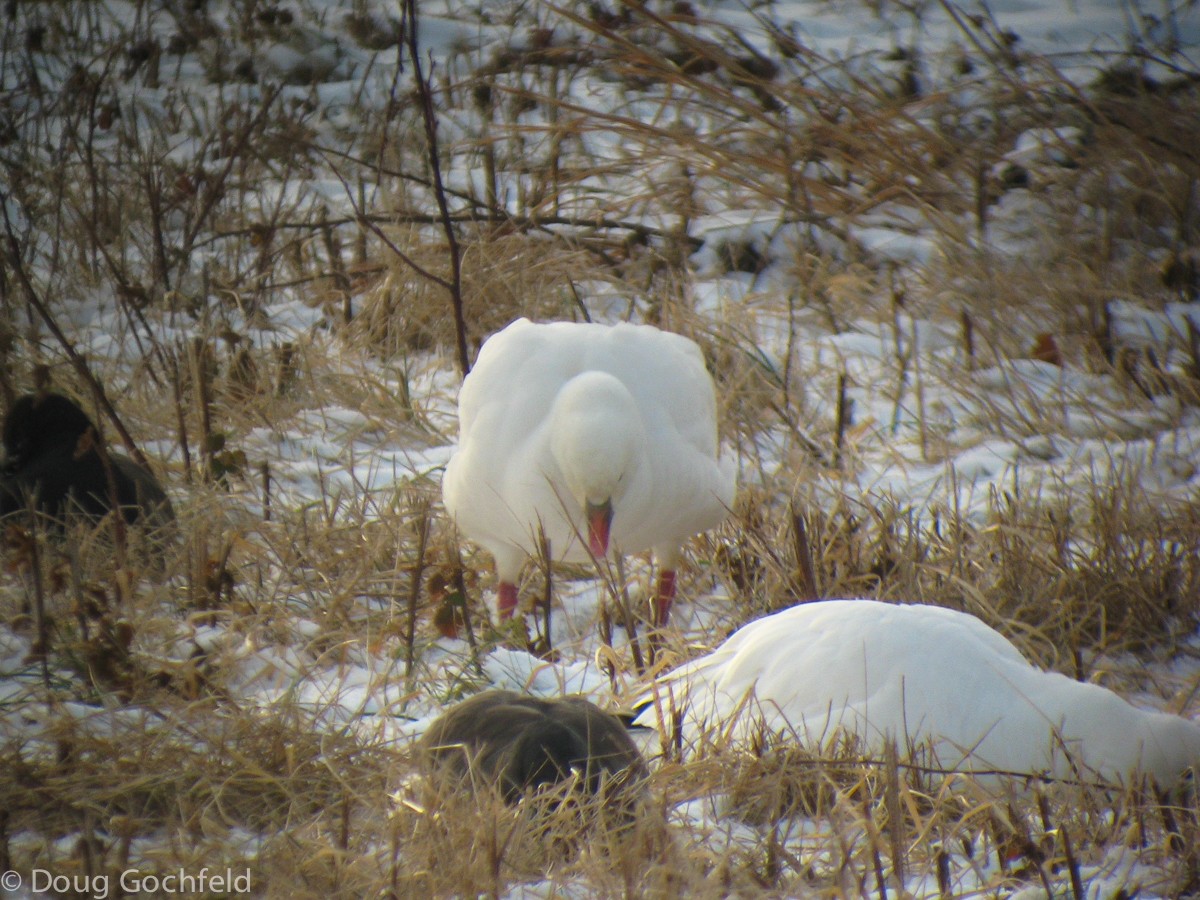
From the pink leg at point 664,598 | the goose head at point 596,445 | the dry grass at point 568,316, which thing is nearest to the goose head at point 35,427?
the dry grass at point 568,316

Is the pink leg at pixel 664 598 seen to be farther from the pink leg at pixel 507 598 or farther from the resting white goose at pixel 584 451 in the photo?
the pink leg at pixel 507 598

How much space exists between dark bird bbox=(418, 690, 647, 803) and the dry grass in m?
0.09

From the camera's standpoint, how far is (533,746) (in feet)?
8.25

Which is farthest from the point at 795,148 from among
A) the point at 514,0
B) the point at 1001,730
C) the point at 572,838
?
the point at 572,838

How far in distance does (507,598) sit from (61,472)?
1409mm

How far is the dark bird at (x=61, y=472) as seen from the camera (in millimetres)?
3977

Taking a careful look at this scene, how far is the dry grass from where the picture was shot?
92.7 inches

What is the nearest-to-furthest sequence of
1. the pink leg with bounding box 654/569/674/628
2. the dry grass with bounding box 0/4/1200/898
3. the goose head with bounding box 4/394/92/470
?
the dry grass with bounding box 0/4/1200/898 < the pink leg with bounding box 654/569/674/628 < the goose head with bounding box 4/394/92/470

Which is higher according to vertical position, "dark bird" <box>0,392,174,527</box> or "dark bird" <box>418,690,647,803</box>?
"dark bird" <box>418,690,647,803</box>

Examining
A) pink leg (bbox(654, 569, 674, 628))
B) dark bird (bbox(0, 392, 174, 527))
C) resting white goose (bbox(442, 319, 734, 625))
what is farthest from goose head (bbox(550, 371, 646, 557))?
dark bird (bbox(0, 392, 174, 527))

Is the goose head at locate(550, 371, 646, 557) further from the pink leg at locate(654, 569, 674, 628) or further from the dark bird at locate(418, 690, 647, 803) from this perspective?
the dark bird at locate(418, 690, 647, 803)

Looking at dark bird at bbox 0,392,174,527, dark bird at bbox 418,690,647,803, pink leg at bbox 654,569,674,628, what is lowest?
pink leg at bbox 654,569,674,628

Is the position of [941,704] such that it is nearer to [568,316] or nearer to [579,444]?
[579,444]

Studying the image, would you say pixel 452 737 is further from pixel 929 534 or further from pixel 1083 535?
pixel 1083 535
